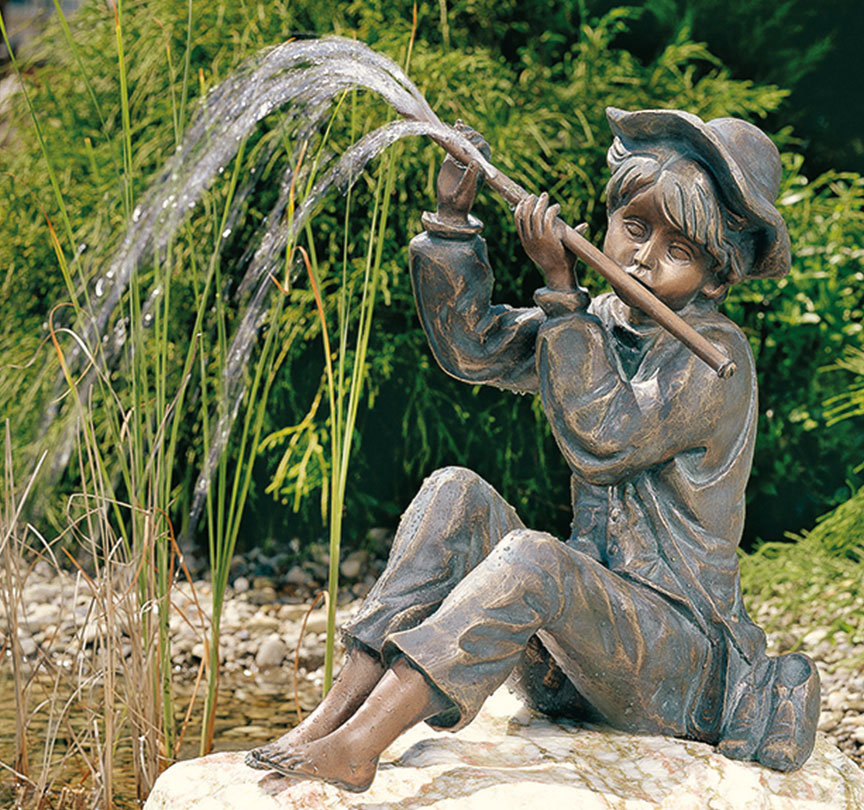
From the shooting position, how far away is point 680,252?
2.06 m

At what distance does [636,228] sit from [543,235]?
7.8 inches

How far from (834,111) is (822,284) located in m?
0.99

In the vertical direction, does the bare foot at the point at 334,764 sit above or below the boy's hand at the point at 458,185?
below

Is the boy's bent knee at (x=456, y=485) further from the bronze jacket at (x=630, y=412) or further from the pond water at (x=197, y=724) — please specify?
the pond water at (x=197, y=724)

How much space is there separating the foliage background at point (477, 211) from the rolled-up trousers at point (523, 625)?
2.25 metres

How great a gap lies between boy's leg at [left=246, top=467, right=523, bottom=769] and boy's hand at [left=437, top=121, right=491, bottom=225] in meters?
0.42

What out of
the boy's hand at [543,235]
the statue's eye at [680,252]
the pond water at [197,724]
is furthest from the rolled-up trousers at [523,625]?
the pond water at [197,724]

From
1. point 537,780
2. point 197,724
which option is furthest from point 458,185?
point 197,724

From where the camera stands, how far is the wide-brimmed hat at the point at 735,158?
2.01 m

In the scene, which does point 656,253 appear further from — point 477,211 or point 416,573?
point 477,211

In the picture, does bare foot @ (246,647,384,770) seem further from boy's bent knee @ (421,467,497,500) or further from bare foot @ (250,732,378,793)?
boy's bent knee @ (421,467,497,500)

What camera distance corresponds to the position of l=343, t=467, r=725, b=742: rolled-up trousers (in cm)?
187

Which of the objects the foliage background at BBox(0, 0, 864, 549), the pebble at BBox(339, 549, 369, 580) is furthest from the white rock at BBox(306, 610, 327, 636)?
the pebble at BBox(339, 549, 369, 580)

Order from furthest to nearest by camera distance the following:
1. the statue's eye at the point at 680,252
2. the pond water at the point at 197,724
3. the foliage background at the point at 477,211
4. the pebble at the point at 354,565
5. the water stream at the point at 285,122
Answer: the pebble at the point at 354,565 < the foliage background at the point at 477,211 < the pond water at the point at 197,724 < the water stream at the point at 285,122 < the statue's eye at the point at 680,252
